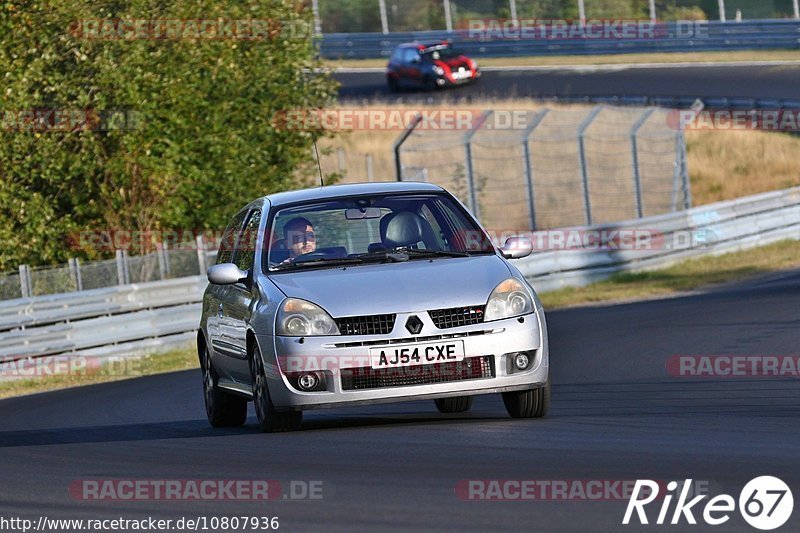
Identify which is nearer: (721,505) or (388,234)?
(721,505)

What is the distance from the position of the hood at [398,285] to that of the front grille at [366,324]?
41 mm

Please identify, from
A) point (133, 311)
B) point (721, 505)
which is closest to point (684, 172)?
point (133, 311)

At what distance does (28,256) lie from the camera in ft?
76.1

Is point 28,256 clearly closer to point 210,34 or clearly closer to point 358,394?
point 210,34

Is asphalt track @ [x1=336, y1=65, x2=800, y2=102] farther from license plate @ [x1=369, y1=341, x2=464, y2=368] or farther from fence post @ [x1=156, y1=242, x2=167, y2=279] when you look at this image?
license plate @ [x1=369, y1=341, x2=464, y2=368]

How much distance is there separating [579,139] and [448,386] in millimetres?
17958

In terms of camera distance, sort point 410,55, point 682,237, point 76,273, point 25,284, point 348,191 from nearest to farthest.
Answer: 1. point 348,191
2. point 25,284
3. point 76,273
4. point 682,237
5. point 410,55

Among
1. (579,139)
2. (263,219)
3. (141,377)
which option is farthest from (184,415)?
(579,139)

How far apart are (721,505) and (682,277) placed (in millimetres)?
18196

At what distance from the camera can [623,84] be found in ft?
138
